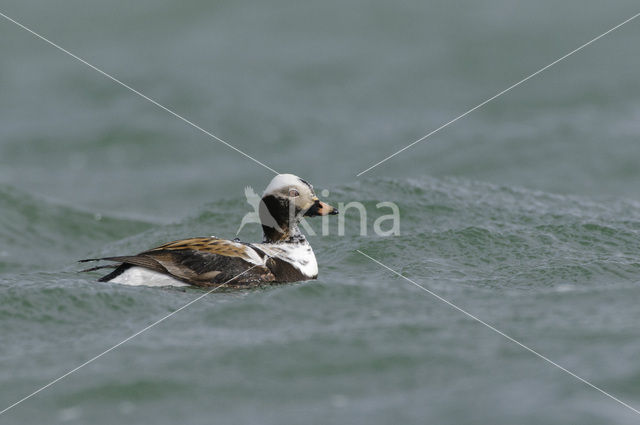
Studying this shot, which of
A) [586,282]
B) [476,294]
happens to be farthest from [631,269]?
[476,294]

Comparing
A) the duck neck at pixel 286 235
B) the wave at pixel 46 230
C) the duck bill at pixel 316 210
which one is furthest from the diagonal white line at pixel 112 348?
the wave at pixel 46 230

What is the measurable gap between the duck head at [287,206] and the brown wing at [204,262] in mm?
748

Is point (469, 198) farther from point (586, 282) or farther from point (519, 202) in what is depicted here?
point (586, 282)

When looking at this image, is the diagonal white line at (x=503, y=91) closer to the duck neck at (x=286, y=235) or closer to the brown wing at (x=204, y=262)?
the duck neck at (x=286, y=235)

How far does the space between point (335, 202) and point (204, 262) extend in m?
5.50

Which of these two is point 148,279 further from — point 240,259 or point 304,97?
point 304,97

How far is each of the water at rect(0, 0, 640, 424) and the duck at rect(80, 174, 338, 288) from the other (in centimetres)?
23

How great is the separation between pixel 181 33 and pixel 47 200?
849 centimetres

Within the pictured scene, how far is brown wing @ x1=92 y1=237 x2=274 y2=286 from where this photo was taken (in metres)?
9.89

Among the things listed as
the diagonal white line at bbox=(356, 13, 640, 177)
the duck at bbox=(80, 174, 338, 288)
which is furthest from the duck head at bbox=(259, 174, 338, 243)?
the diagonal white line at bbox=(356, 13, 640, 177)

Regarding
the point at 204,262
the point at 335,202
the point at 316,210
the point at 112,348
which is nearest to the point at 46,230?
the point at 335,202

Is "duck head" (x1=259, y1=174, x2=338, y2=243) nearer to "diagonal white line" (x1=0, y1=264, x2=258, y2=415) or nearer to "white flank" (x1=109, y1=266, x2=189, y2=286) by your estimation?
"diagonal white line" (x1=0, y1=264, x2=258, y2=415)

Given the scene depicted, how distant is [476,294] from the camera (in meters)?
10.1

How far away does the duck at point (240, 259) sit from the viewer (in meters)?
9.92
